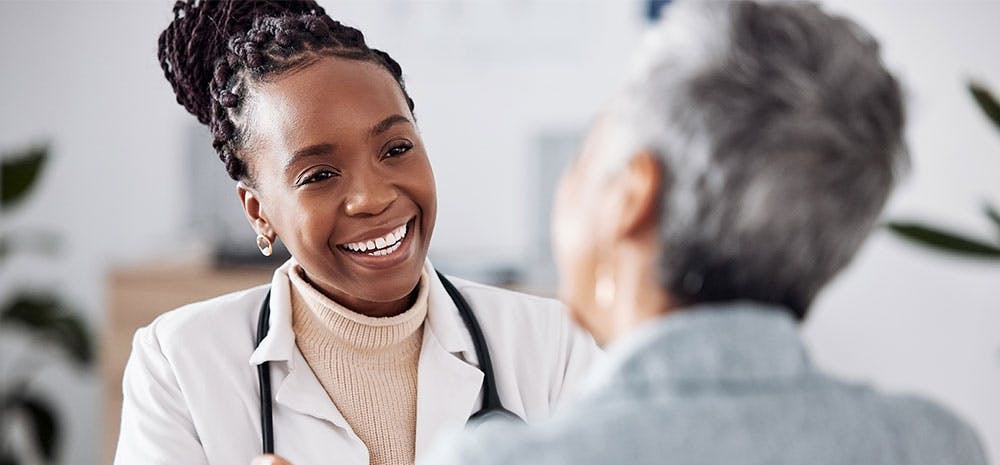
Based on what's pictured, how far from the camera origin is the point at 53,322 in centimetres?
372

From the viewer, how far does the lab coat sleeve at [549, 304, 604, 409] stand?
1.36 meters

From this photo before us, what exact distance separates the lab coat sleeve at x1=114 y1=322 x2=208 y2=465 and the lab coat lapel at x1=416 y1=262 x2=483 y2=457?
0.88ft

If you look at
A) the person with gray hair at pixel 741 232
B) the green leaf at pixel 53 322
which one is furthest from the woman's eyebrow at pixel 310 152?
the green leaf at pixel 53 322

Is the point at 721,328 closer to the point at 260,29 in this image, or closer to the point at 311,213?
the point at 311,213

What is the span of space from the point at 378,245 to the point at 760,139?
619 mm

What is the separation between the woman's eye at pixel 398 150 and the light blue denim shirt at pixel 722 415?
539mm

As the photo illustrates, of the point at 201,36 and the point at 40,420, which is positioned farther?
the point at 40,420

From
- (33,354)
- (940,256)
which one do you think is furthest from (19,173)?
(940,256)

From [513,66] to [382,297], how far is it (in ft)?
8.58

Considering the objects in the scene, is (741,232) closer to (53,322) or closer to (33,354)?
(53,322)

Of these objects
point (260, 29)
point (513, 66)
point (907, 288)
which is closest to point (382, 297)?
point (260, 29)

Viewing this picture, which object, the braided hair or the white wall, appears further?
the white wall

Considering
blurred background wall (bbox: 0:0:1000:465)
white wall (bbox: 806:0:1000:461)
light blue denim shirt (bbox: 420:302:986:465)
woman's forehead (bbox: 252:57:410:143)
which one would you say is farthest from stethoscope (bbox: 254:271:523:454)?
white wall (bbox: 806:0:1000:461)

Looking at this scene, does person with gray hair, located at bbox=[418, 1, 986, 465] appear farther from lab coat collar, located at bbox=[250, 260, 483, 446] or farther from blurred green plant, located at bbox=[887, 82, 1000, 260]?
blurred green plant, located at bbox=[887, 82, 1000, 260]
